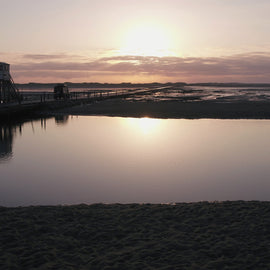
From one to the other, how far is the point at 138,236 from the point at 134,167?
750cm

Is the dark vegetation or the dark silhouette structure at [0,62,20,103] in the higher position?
the dark silhouette structure at [0,62,20,103]

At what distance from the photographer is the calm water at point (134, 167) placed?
11.1m

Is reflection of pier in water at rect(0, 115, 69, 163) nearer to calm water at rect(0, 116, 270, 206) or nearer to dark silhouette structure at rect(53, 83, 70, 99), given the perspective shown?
calm water at rect(0, 116, 270, 206)

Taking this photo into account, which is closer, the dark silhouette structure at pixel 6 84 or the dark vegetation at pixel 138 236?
the dark vegetation at pixel 138 236

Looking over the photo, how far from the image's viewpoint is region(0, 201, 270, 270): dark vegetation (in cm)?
618

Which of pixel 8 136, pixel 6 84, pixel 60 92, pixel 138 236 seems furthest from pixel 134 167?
pixel 60 92

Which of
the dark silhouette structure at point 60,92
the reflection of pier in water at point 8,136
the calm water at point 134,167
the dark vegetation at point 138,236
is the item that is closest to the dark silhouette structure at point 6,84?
the reflection of pier in water at point 8,136

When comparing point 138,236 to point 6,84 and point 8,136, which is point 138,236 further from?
point 6,84

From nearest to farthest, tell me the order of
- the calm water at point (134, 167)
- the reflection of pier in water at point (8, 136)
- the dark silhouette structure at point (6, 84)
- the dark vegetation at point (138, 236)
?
the dark vegetation at point (138, 236), the calm water at point (134, 167), the reflection of pier in water at point (8, 136), the dark silhouette structure at point (6, 84)

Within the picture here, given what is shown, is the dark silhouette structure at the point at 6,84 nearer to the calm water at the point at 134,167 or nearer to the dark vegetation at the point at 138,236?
the calm water at the point at 134,167

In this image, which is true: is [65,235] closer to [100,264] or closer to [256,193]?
[100,264]

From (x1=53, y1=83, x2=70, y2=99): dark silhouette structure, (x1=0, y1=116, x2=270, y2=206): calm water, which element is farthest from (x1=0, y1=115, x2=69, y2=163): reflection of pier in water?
(x1=53, y1=83, x2=70, y2=99): dark silhouette structure

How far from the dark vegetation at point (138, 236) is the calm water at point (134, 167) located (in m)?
1.63

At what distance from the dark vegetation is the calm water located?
163 cm
